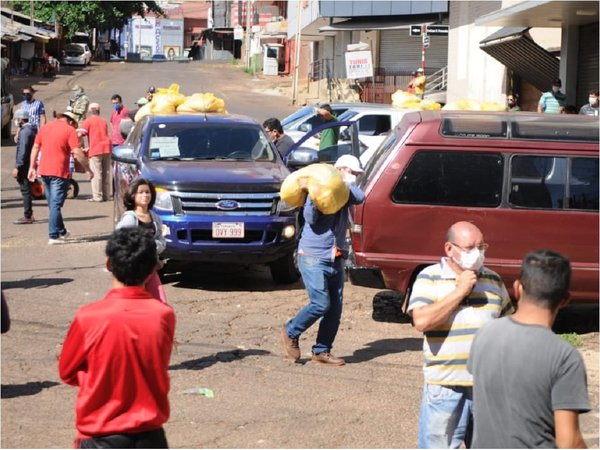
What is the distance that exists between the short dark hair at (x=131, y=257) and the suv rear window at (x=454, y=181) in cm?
542

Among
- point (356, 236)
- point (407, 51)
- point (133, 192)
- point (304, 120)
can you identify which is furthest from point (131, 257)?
point (407, 51)

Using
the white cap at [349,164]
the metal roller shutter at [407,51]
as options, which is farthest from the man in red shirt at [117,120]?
the metal roller shutter at [407,51]

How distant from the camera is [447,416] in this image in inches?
205

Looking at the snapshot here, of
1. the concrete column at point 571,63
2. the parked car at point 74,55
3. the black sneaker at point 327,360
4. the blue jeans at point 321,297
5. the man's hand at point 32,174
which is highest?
the parked car at point 74,55

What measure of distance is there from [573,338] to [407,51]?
35036 mm

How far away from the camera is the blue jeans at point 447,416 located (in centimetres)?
520

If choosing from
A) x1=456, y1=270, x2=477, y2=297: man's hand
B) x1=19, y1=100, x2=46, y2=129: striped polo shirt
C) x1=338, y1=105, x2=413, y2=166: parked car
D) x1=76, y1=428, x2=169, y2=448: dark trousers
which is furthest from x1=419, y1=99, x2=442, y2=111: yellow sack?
x1=76, y1=428, x2=169, y2=448: dark trousers

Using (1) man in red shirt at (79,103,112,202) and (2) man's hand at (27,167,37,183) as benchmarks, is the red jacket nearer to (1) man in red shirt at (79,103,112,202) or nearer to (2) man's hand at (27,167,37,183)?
(2) man's hand at (27,167,37,183)

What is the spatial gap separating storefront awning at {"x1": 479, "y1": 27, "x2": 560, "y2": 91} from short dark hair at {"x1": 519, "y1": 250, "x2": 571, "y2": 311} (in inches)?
904

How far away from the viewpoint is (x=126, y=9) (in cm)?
7406

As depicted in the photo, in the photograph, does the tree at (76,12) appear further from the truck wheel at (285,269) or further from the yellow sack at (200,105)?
the truck wheel at (285,269)

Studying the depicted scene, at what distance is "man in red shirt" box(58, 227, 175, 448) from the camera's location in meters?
4.44

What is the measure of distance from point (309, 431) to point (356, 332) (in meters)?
3.22

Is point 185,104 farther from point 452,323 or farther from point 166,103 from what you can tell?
point 452,323
